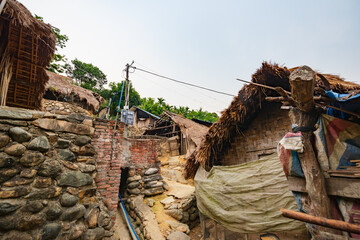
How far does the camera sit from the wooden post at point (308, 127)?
172 cm

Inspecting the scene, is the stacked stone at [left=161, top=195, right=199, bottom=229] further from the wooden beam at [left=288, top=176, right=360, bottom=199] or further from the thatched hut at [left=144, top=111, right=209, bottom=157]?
the wooden beam at [left=288, top=176, right=360, bottom=199]

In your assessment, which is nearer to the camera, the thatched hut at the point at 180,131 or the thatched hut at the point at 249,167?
the thatched hut at the point at 249,167

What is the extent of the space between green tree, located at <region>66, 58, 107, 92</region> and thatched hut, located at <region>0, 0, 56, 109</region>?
19439mm

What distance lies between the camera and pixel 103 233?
9.04 feet

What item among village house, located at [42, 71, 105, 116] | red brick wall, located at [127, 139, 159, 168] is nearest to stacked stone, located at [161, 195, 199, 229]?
red brick wall, located at [127, 139, 159, 168]

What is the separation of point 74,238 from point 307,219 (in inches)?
118

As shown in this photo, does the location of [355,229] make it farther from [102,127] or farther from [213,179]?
[102,127]

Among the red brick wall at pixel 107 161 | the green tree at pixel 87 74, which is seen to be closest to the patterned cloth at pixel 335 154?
the red brick wall at pixel 107 161

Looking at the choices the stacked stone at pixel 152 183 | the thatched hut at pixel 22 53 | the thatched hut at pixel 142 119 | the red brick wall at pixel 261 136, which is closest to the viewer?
the thatched hut at pixel 22 53

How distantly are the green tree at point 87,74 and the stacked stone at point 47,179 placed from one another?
853 inches

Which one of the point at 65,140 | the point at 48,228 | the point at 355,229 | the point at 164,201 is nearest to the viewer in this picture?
the point at 355,229

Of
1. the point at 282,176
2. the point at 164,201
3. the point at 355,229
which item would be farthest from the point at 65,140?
the point at 164,201

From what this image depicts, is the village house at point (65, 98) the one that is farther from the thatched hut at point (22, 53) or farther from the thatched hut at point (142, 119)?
the thatched hut at point (142, 119)

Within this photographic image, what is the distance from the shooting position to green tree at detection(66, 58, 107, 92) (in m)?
22.0
